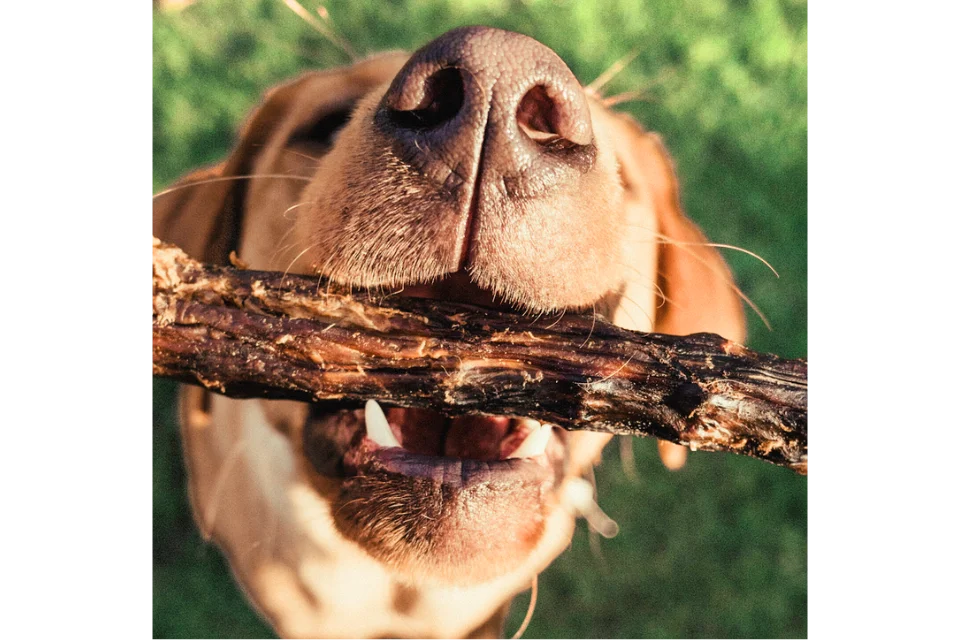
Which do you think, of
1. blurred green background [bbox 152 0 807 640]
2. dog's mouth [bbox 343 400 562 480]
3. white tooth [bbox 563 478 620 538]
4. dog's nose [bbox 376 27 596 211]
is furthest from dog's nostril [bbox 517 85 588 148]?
blurred green background [bbox 152 0 807 640]

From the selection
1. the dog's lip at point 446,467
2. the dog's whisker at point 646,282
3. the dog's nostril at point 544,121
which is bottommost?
the dog's lip at point 446,467

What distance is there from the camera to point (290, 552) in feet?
8.98

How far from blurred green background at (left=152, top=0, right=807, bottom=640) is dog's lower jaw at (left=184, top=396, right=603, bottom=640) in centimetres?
40

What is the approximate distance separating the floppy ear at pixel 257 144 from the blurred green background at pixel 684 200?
1233mm

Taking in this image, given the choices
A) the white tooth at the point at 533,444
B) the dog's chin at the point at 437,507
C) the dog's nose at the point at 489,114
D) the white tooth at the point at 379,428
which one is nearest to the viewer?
the dog's nose at the point at 489,114

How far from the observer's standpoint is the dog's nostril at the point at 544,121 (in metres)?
1.49

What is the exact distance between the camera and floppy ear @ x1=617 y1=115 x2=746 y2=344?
8.07 ft

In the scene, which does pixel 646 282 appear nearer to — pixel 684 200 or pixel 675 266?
pixel 675 266

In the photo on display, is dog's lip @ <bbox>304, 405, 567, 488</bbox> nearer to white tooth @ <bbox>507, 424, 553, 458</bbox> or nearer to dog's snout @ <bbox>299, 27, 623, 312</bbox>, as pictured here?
white tooth @ <bbox>507, 424, 553, 458</bbox>

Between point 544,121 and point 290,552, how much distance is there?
192 centimetres

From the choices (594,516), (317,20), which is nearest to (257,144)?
(317,20)

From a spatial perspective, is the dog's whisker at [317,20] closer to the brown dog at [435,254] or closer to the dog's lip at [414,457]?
the brown dog at [435,254]

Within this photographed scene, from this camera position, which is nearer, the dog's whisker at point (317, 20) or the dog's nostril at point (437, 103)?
the dog's nostril at point (437, 103)

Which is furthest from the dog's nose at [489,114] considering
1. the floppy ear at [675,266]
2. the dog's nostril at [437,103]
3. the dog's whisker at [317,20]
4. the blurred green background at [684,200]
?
the dog's whisker at [317,20]
